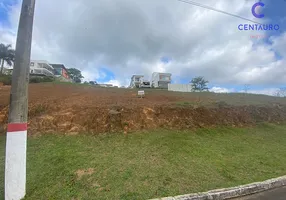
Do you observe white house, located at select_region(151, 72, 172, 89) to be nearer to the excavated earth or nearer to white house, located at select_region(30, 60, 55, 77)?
white house, located at select_region(30, 60, 55, 77)

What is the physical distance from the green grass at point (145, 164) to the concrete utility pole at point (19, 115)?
0.40 m

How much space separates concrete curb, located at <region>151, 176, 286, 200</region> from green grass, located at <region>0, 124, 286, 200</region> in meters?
0.20

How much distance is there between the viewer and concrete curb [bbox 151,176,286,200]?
3.19 m

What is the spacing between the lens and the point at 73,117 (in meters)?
7.16

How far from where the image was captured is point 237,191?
3.48 m

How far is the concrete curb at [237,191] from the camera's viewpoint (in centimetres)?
319

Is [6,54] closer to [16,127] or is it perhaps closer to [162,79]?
[16,127]

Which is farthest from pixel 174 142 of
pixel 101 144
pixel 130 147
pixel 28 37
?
pixel 28 37

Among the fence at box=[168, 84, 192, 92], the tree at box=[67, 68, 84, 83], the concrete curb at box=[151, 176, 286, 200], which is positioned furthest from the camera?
the tree at box=[67, 68, 84, 83]

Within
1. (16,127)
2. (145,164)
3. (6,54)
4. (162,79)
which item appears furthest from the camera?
(162,79)

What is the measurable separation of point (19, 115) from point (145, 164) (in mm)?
3114

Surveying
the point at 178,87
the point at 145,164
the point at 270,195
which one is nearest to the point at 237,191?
the point at 270,195

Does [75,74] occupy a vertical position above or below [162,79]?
above

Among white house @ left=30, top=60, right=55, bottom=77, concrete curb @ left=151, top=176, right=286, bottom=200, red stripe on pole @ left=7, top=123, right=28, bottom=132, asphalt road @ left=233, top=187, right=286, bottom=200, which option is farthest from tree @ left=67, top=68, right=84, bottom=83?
asphalt road @ left=233, top=187, right=286, bottom=200
